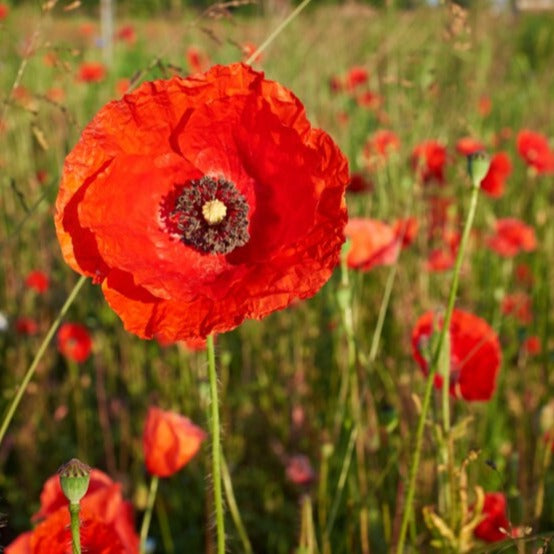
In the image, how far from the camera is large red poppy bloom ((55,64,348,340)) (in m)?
0.81

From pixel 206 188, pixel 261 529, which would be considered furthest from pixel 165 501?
pixel 206 188

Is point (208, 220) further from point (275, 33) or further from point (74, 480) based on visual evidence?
point (74, 480)

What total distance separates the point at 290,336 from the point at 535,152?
3.34 feet

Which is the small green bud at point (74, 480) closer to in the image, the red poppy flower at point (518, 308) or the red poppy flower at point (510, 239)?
the red poppy flower at point (518, 308)

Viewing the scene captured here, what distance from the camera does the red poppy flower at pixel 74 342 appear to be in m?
2.06

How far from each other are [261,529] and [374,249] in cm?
69

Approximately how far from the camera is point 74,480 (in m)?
0.70

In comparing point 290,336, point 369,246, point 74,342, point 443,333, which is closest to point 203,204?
point 443,333

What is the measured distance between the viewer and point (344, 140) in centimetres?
316

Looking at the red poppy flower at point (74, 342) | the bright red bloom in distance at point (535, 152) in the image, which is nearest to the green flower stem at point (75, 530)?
the red poppy flower at point (74, 342)

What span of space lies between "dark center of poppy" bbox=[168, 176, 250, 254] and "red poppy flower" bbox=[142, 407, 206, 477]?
0.41 m

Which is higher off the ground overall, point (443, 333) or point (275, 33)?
point (275, 33)

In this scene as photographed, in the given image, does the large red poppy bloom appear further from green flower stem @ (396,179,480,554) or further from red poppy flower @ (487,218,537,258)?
red poppy flower @ (487,218,537,258)

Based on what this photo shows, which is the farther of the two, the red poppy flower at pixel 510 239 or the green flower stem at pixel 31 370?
the red poppy flower at pixel 510 239
